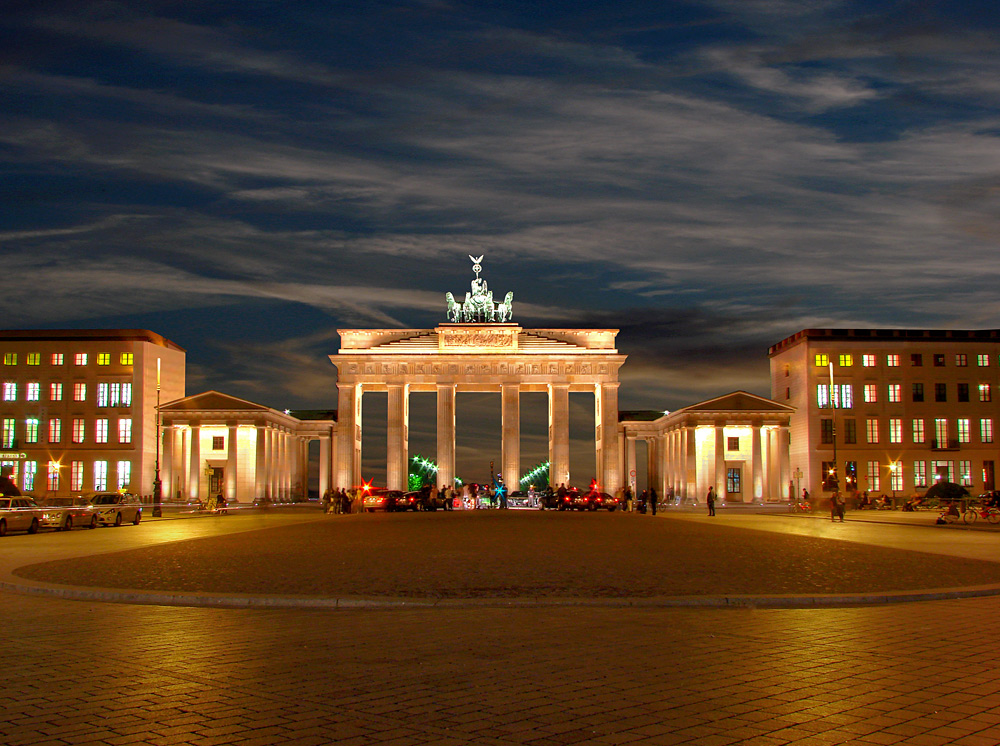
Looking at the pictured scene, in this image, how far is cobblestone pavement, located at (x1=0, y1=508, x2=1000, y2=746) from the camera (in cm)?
765

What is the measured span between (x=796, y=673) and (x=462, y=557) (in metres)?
14.3

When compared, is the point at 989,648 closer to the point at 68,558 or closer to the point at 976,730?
the point at 976,730

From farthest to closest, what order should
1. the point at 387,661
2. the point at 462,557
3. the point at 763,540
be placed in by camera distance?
the point at 763,540, the point at 462,557, the point at 387,661

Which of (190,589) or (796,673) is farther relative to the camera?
(190,589)

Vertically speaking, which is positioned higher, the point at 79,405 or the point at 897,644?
the point at 79,405

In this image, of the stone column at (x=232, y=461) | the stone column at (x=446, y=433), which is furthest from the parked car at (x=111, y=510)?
the stone column at (x=446, y=433)

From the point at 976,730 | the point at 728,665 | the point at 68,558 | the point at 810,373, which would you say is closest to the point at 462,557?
the point at 68,558

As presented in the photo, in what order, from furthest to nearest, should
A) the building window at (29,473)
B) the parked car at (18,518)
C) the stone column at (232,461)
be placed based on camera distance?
the stone column at (232,461)
the building window at (29,473)
the parked car at (18,518)

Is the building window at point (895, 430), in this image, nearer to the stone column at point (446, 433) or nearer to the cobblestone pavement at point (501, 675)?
the stone column at point (446, 433)

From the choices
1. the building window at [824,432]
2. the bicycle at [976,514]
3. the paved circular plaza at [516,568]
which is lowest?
the bicycle at [976,514]

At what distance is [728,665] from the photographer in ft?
33.3

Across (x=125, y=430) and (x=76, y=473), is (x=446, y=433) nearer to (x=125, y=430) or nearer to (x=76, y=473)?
(x=125, y=430)

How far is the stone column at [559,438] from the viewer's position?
329ft

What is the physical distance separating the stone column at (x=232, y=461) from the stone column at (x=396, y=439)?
15698 millimetres
